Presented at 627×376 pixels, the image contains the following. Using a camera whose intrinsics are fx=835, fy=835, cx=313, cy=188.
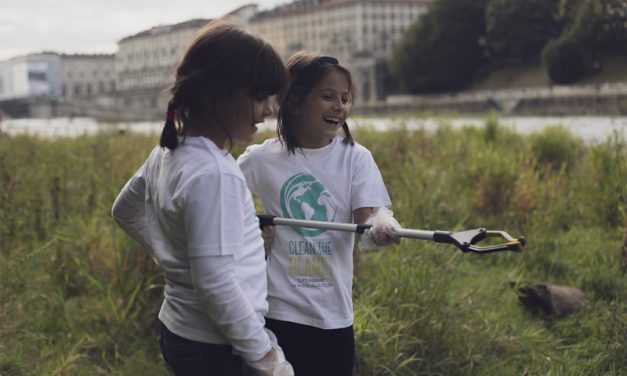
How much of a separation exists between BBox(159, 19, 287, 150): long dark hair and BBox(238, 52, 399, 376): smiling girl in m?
0.51

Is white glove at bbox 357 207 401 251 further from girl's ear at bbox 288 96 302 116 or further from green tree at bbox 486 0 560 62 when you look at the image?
green tree at bbox 486 0 560 62

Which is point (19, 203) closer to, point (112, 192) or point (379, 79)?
point (112, 192)

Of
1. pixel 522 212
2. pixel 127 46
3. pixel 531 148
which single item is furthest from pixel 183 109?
pixel 127 46

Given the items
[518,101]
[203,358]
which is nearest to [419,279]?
[203,358]

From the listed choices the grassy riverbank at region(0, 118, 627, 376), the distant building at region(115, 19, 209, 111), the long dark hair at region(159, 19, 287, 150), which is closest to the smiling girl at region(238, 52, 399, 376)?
the long dark hair at region(159, 19, 287, 150)

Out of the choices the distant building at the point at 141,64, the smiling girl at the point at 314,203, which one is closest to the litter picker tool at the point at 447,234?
the smiling girl at the point at 314,203

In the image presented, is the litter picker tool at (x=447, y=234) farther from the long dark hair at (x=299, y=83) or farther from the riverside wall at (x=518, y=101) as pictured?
the riverside wall at (x=518, y=101)

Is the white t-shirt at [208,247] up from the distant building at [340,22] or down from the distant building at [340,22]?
down

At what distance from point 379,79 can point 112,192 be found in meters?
74.3

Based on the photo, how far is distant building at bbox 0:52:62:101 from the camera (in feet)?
348

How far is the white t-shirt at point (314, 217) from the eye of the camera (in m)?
2.04

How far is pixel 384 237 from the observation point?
1.86m

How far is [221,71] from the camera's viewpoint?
5.11 ft

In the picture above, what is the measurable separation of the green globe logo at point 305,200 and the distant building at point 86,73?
132048 mm
